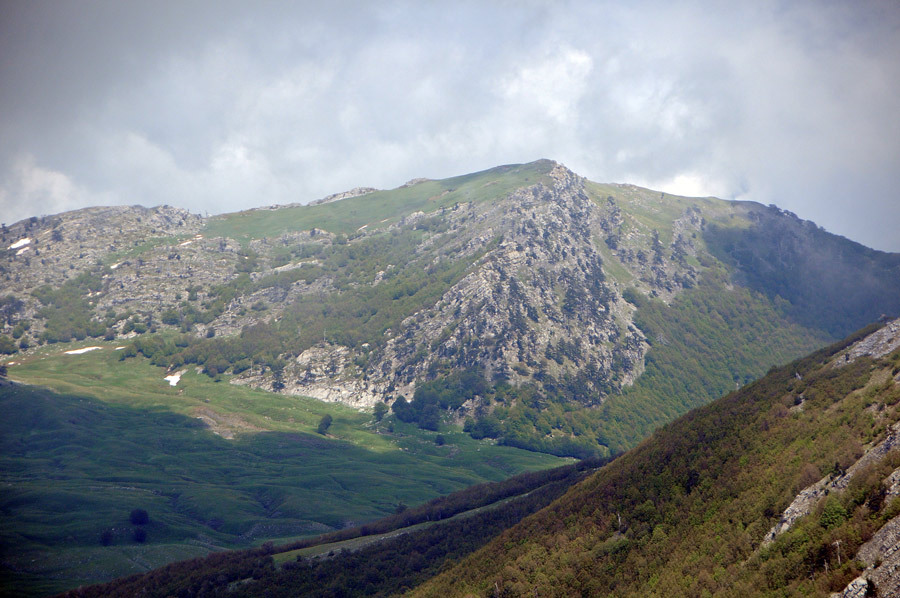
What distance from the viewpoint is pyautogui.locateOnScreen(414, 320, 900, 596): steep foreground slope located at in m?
38.7

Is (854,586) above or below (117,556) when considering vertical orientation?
above

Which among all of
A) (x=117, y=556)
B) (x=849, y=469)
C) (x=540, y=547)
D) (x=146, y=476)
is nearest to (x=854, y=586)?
(x=849, y=469)

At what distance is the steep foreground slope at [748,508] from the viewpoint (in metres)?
38.7

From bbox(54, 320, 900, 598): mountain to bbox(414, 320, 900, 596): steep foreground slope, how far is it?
0.47 ft

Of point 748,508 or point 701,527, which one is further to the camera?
point 701,527

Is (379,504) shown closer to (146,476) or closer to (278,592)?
(146,476)

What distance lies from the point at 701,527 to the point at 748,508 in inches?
186

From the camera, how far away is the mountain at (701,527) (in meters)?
39.9

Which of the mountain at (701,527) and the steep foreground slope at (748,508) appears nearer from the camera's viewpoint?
the steep foreground slope at (748,508)

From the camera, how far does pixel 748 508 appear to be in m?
52.2

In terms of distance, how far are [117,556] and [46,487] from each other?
48.3 m

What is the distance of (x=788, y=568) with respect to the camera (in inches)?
1586

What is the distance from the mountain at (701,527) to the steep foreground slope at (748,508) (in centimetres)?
14

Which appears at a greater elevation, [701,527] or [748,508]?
[748,508]
